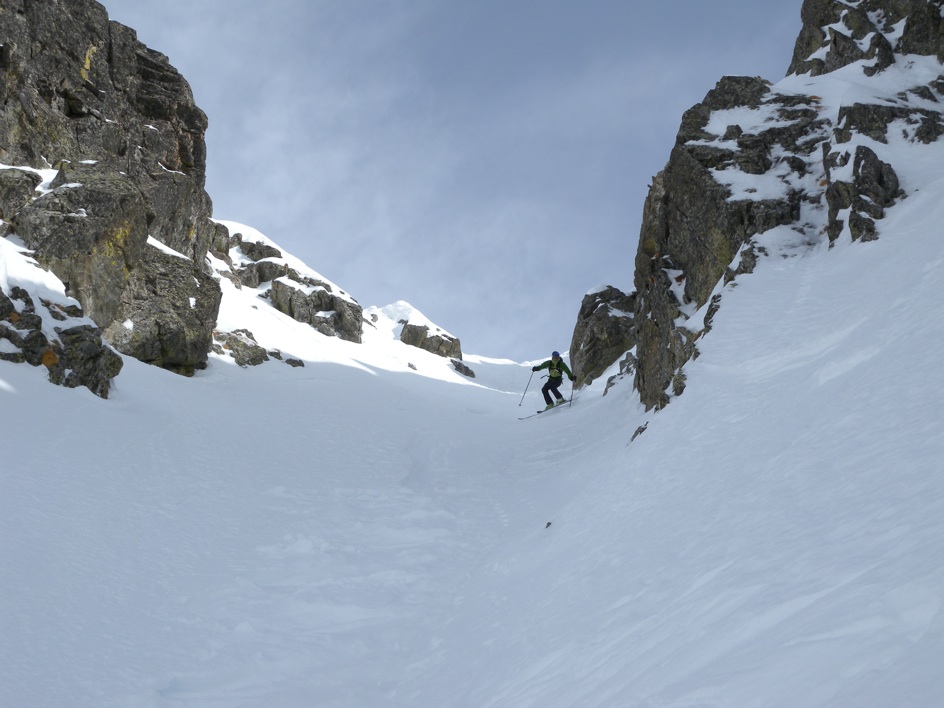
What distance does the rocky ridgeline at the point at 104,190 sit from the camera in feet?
69.2

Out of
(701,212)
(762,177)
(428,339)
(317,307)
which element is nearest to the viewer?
(762,177)

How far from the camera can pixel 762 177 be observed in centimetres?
2092

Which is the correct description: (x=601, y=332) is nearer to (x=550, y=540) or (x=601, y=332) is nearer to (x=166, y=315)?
(x=166, y=315)

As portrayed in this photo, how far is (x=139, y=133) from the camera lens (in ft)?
107

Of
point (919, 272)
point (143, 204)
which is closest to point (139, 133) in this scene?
point (143, 204)

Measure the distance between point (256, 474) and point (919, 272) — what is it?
45.6ft

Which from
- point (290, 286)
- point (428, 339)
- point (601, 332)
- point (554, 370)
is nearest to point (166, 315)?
point (554, 370)

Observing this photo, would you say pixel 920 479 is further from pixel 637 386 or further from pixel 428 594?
pixel 637 386

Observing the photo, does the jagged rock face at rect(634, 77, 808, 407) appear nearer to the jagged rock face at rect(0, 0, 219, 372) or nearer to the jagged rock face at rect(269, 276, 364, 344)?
the jagged rock face at rect(0, 0, 219, 372)

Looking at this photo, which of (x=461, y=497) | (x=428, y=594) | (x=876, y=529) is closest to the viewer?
(x=876, y=529)

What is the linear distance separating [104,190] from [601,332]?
29363 mm

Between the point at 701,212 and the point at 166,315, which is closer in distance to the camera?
the point at 701,212

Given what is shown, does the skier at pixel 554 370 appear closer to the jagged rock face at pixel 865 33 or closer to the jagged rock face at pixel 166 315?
the jagged rock face at pixel 166 315

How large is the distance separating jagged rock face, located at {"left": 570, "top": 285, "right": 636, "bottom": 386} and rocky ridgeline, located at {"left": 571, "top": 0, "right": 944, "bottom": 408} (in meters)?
17.0
